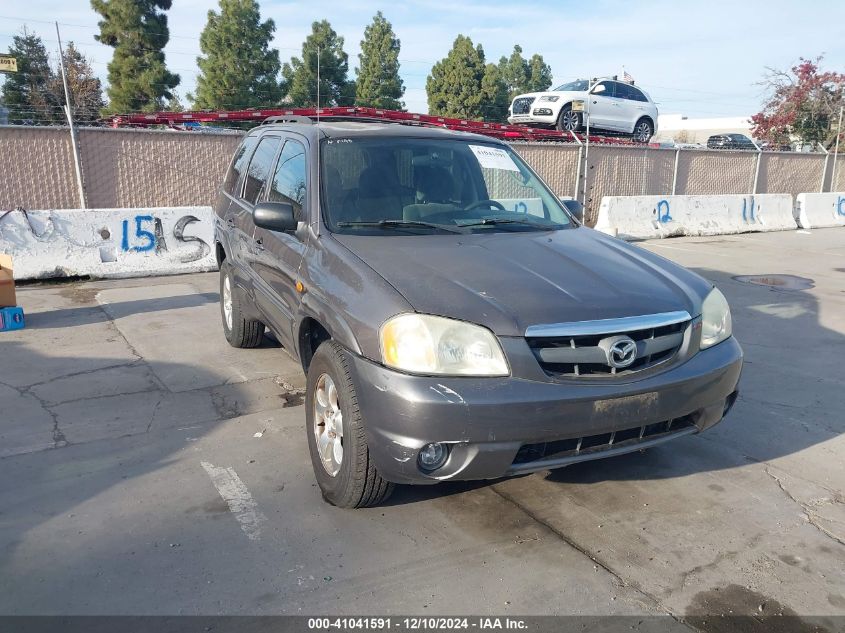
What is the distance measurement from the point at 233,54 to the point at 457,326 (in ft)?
97.9

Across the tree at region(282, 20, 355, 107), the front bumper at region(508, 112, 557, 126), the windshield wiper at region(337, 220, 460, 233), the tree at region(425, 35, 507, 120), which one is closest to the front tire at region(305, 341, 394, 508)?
the windshield wiper at region(337, 220, 460, 233)

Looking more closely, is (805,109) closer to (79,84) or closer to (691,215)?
(691,215)

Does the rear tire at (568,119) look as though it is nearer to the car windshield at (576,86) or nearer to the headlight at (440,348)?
the car windshield at (576,86)

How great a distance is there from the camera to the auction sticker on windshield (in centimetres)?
478

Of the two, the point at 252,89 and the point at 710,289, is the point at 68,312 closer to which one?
the point at 710,289

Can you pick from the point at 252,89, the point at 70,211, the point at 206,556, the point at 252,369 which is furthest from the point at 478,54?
the point at 206,556

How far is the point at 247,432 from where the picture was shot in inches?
174

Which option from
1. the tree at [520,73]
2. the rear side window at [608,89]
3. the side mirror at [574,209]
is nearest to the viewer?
the side mirror at [574,209]

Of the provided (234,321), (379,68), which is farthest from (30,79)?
(234,321)

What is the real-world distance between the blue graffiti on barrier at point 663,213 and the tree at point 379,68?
2637cm

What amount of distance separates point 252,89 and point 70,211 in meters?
23.3

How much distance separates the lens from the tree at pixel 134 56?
2952 centimetres

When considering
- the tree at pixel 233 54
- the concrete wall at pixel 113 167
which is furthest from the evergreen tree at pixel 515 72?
the concrete wall at pixel 113 167

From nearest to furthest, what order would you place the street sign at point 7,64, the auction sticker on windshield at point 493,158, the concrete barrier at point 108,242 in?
the auction sticker on windshield at point 493,158 → the street sign at point 7,64 → the concrete barrier at point 108,242
